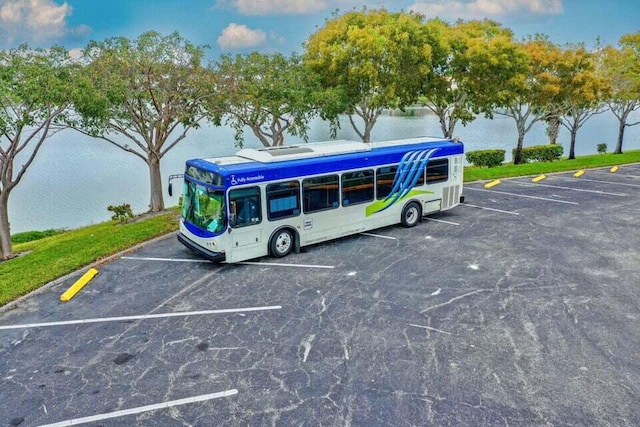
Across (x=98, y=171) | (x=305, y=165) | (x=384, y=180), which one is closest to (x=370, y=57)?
(x=384, y=180)

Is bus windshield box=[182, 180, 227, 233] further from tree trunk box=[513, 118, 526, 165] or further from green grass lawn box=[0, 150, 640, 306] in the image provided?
tree trunk box=[513, 118, 526, 165]

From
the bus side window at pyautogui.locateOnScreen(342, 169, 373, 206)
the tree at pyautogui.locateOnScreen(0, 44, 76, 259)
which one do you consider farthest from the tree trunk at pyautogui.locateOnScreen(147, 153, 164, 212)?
the bus side window at pyautogui.locateOnScreen(342, 169, 373, 206)

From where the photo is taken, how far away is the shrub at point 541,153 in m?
34.2

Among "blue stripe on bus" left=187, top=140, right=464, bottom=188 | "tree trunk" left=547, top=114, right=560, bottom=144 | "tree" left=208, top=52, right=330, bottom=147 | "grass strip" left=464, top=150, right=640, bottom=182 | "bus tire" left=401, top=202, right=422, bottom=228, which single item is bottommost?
"bus tire" left=401, top=202, right=422, bottom=228

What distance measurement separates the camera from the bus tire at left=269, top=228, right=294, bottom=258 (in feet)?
47.5

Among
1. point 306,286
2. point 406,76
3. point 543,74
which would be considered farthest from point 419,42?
point 306,286

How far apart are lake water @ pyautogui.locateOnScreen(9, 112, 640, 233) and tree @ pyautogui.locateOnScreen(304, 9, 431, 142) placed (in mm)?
14431

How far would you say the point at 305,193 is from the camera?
14891 mm

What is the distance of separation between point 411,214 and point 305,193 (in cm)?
483

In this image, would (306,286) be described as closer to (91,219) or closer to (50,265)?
(50,265)

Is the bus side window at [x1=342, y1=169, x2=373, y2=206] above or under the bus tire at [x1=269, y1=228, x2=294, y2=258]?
above

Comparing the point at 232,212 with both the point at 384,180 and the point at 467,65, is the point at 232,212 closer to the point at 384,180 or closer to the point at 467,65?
the point at 384,180

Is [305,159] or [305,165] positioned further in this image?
[305,159]

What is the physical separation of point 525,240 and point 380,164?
5358mm
